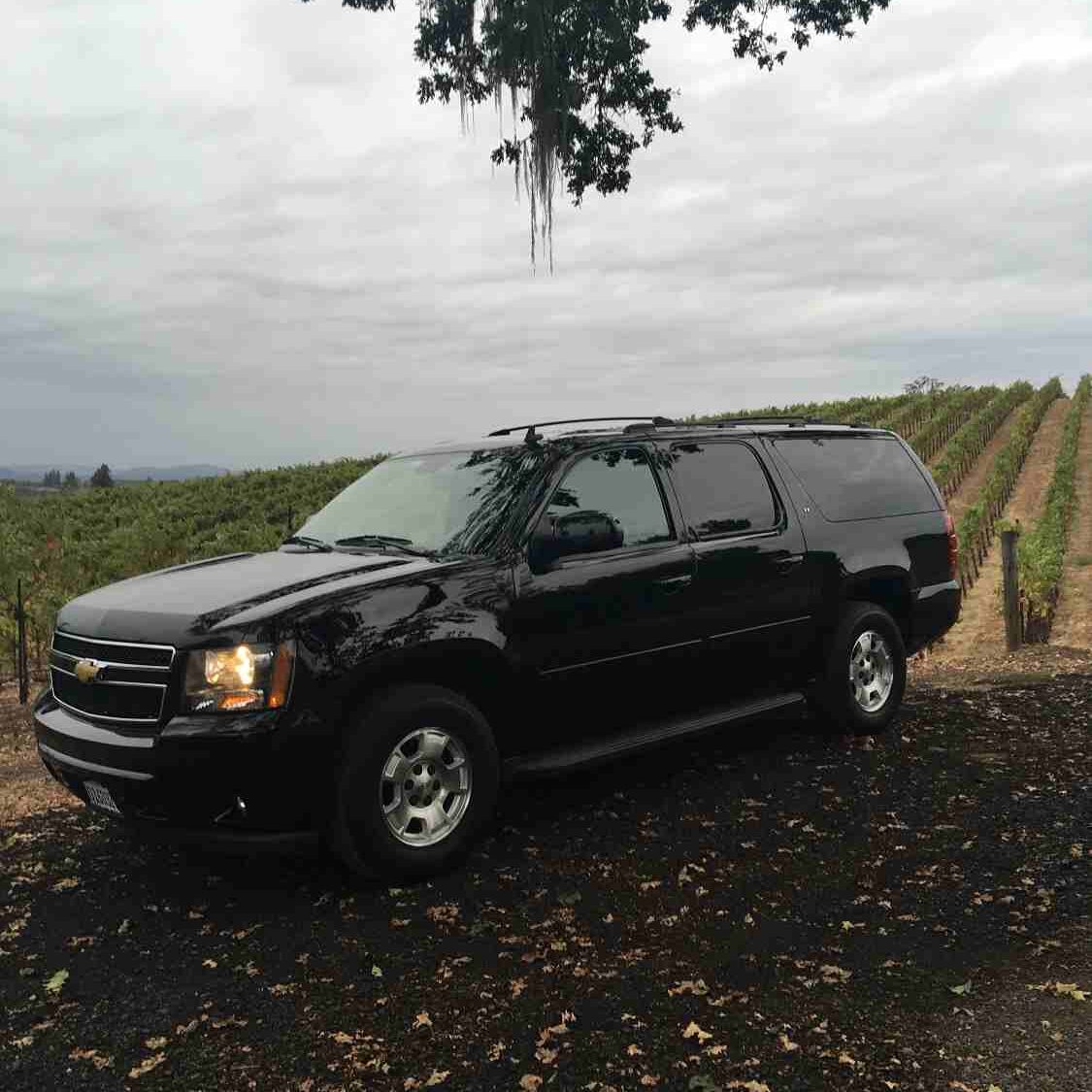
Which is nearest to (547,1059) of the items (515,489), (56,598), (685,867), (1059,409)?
(685,867)

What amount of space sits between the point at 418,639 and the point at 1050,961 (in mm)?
2668

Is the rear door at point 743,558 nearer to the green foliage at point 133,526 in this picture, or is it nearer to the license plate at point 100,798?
the green foliage at point 133,526

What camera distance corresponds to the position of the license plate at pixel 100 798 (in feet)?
13.7

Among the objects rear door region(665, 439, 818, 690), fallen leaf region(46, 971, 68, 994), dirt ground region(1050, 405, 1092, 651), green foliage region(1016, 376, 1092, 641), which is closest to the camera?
fallen leaf region(46, 971, 68, 994)

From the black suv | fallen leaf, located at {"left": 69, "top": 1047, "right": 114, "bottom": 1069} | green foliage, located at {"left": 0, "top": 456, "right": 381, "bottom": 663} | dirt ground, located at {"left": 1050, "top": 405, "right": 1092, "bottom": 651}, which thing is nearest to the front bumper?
the black suv

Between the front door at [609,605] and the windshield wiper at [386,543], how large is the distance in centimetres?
52

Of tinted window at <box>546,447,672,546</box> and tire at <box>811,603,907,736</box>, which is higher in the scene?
tinted window at <box>546,447,672,546</box>

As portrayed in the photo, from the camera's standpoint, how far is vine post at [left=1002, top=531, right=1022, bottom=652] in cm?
1087

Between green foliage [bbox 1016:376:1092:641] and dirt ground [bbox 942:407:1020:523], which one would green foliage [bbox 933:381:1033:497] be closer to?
dirt ground [bbox 942:407:1020:523]

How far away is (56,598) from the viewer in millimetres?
11195

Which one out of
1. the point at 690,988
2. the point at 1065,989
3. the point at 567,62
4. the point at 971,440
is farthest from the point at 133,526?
the point at 971,440

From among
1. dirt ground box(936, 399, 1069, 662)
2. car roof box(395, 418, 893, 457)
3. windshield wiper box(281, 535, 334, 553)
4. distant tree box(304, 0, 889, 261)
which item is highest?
distant tree box(304, 0, 889, 261)

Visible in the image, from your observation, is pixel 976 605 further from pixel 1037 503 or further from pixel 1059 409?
pixel 1059 409

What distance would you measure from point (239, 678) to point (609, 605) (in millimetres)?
1845
